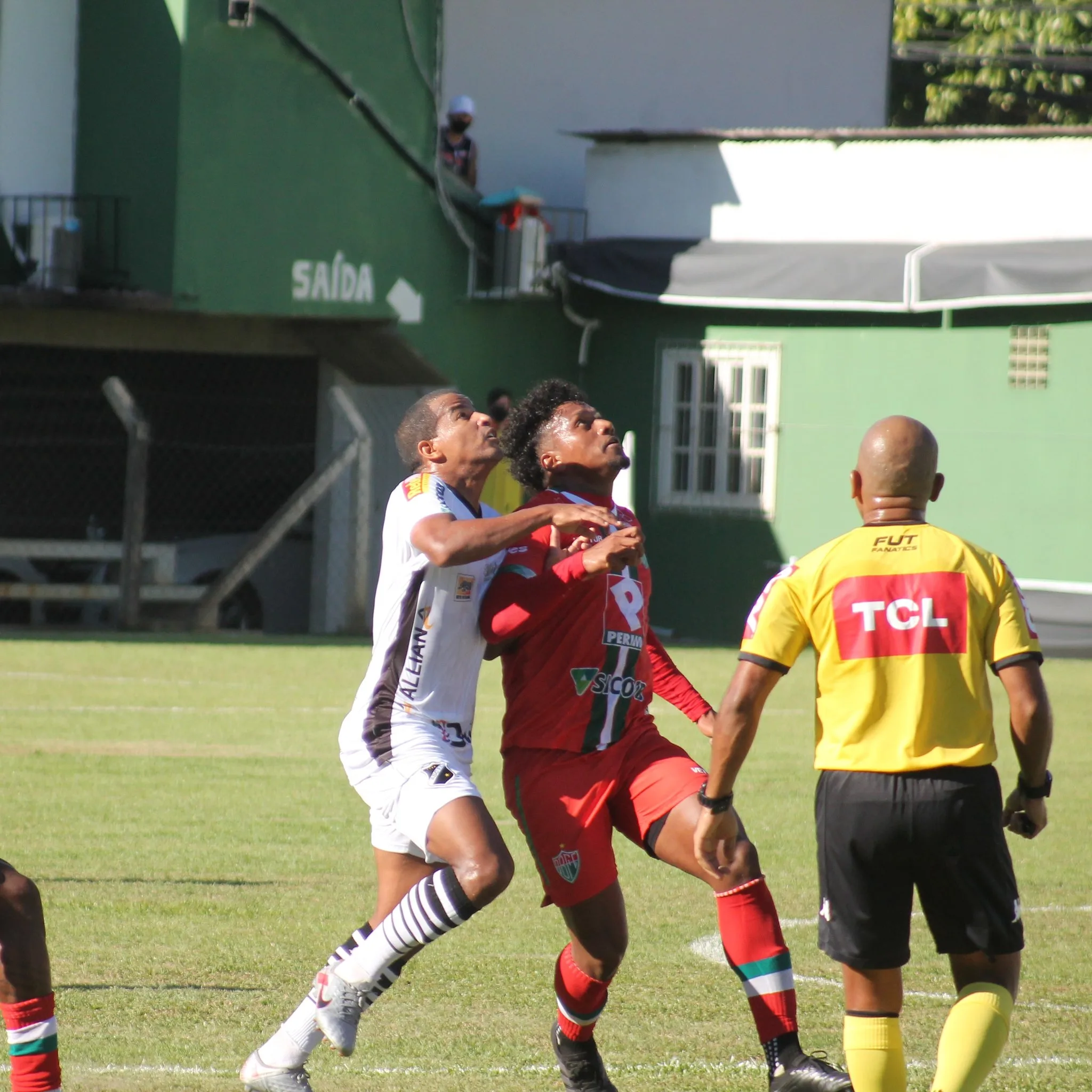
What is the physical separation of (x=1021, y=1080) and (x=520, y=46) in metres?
22.0

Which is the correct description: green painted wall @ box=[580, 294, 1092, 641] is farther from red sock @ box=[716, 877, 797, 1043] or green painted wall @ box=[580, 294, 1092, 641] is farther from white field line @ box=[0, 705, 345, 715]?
red sock @ box=[716, 877, 797, 1043]

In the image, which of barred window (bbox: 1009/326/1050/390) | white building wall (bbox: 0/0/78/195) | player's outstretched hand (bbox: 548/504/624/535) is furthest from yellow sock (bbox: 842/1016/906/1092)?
white building wall (bbox: 0/0/78/195)

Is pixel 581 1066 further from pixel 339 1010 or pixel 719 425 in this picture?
pixel 719 425

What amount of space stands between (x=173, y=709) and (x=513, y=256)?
10321mm

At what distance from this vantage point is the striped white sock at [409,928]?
568 centimetres

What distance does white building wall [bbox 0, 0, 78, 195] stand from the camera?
21.7m

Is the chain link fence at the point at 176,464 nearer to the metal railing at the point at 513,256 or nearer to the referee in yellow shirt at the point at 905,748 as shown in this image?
the metal railing at the point at 513,256

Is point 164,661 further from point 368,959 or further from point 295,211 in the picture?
point 368,959

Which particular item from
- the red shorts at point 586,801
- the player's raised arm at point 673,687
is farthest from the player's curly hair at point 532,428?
the red shorts at point 586,801

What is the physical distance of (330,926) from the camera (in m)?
8.09

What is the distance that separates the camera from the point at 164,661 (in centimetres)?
1792

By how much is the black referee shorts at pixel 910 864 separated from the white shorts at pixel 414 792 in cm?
115

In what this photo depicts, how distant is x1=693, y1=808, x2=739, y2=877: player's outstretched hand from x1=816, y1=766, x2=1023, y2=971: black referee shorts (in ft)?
1.15

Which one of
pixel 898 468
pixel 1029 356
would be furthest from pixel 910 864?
pixel 1029 356
